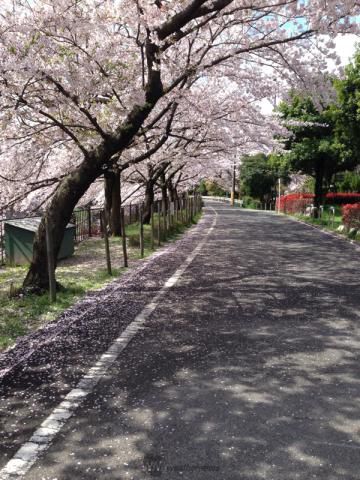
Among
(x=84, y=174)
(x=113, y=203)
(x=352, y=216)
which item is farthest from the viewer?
(x=113, y=203)

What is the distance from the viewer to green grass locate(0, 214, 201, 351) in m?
6.30

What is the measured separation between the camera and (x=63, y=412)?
374 cm

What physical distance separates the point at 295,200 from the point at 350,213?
20442 millimetres

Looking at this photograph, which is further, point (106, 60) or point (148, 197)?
point (148, 197)

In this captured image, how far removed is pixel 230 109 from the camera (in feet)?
51.2

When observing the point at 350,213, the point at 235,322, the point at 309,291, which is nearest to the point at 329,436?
the point at 235,322

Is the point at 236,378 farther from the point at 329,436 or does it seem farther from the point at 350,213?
the point at 350,213

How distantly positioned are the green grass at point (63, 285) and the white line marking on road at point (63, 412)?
1.27 m

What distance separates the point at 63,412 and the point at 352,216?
17.8 meters

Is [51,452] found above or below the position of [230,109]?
below

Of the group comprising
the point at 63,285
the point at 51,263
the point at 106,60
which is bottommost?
the point at 63,285

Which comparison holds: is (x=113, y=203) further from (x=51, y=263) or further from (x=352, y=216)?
(x=51, y=263)

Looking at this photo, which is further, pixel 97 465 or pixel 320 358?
pixel 320 358

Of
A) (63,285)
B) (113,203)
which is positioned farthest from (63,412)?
(113,203)
